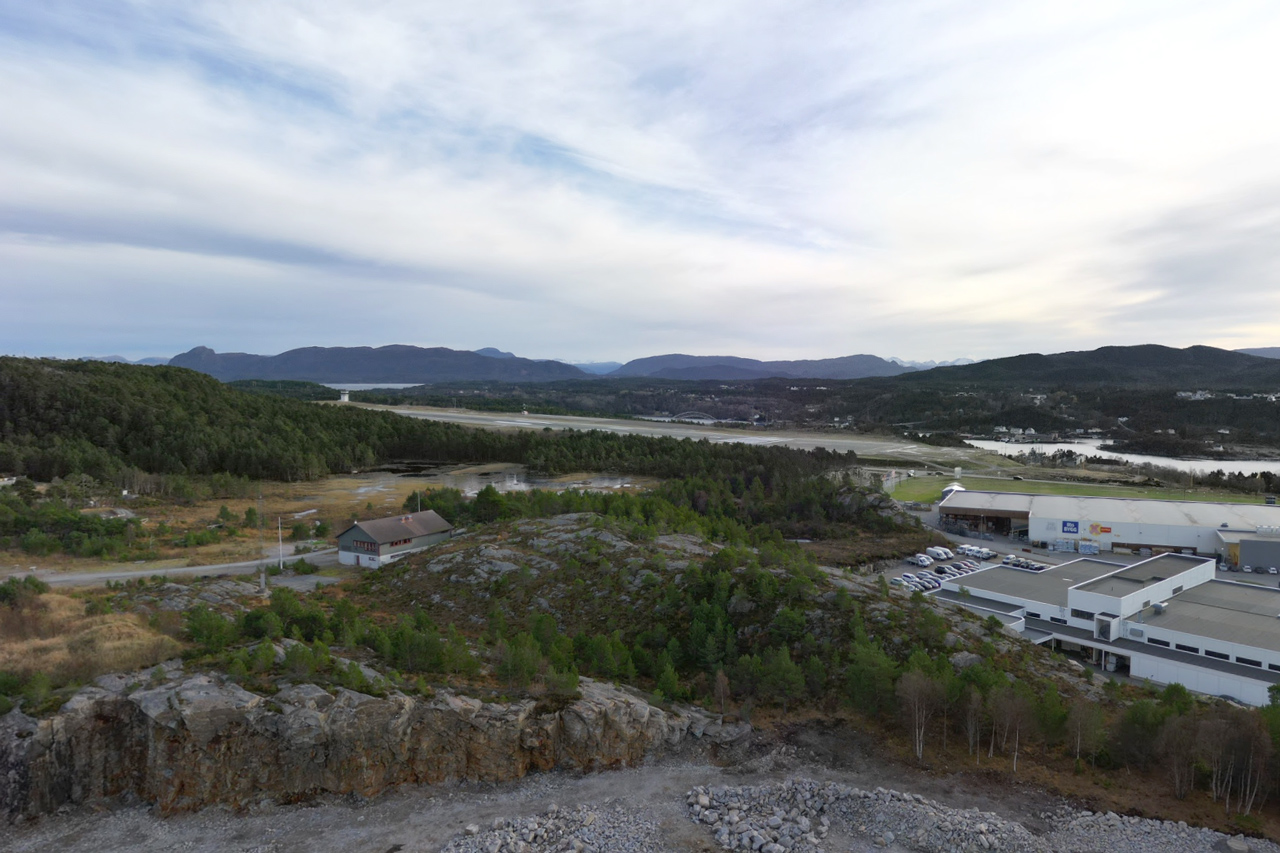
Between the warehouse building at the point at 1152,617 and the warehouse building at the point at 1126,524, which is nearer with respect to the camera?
the warehouse building at the point at 1152,617

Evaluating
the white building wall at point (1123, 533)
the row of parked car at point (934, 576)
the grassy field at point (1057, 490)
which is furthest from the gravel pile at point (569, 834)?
the grassy field at point (1057, 490)

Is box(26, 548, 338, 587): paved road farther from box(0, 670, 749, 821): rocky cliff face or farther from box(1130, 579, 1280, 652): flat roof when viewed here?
box(1130, 579, 1280, 652): flat roof

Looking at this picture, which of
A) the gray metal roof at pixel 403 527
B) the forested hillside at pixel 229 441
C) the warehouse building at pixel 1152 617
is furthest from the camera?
the forested hillside at pixel 229 441

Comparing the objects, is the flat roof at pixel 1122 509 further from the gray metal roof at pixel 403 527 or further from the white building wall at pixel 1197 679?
the gray metal roof at pixel 403 527

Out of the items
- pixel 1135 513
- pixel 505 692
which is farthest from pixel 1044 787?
pixel 1135 513

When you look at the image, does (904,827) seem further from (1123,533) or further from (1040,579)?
(1123,533)

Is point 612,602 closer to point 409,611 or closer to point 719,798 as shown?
point 409,611
